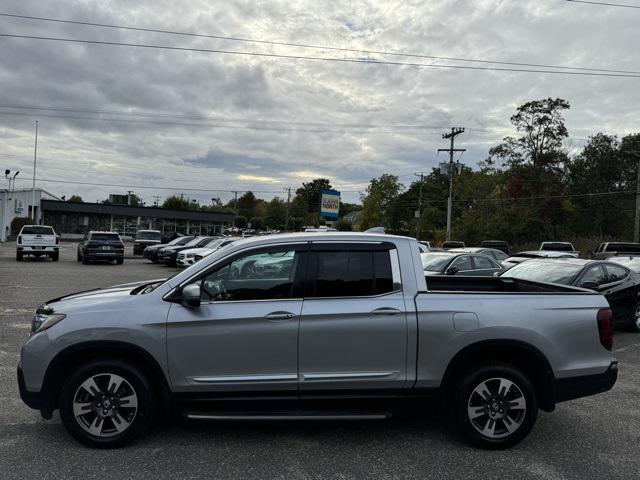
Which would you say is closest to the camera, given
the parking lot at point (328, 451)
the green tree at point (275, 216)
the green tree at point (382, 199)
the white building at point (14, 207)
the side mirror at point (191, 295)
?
the parking lot at point (328, 451)

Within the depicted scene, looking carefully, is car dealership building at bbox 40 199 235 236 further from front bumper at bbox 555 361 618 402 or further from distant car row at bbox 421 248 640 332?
front bumper at bbox 555 361 618 402

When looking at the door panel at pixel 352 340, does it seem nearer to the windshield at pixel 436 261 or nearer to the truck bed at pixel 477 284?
the truck bed at pixel 477 284

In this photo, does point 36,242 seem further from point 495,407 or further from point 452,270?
point 495,407

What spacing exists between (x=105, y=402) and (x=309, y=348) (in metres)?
1.67

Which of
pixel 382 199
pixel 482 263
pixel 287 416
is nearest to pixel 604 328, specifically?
pixel 287 416

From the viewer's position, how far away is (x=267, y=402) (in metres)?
4.11

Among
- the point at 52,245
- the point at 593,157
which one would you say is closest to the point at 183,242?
the point at 52,245

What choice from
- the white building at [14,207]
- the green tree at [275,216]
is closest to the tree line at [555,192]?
the white building at [14,207]

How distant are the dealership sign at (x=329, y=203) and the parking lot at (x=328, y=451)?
36.1 metres

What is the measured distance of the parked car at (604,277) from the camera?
9.28m

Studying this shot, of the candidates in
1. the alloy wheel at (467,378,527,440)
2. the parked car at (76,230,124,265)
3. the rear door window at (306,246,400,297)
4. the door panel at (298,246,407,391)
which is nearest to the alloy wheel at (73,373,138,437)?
the door panel at (298,246,407,391)

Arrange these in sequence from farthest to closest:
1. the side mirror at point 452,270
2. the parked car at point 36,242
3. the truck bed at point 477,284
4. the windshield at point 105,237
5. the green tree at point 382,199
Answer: the green tree at point 382,199
the windshield at point 105,237
the parked car at point 36,242
the side mirror at point 452,270
the truck bed at point 477,284

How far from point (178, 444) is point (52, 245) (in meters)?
25.2

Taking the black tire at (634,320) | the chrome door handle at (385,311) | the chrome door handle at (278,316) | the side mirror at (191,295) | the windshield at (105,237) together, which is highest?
the windshield at (105,237)
